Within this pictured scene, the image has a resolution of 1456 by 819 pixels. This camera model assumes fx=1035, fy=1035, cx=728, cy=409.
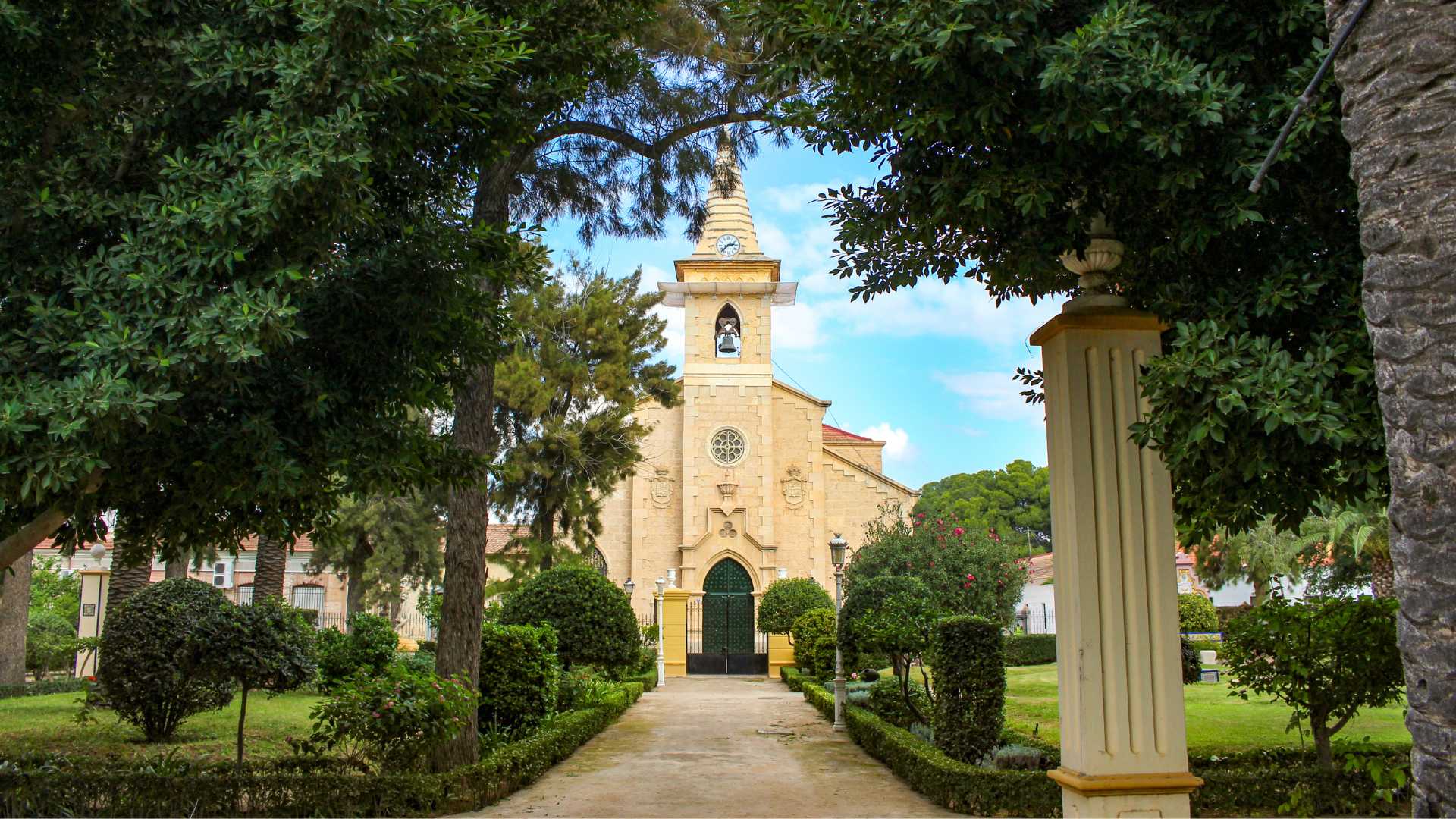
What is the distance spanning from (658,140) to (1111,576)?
753 cm

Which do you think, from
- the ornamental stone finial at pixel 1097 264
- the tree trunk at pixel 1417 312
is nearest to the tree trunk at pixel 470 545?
the ornamental stone finial at pixel 1097 264

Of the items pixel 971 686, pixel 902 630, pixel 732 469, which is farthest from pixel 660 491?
pixel 971 686

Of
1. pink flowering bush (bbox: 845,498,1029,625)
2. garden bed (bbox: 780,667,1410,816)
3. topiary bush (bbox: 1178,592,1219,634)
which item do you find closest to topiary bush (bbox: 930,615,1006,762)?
garden bed (bbox: 780,667,1410,816)

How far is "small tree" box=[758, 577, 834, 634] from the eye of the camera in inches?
1043

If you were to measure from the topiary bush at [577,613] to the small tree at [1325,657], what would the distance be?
10.4 meters

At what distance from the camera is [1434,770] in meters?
2.19

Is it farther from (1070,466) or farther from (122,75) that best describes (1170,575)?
(122,75)

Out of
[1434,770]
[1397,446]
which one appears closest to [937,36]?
[1397,446]

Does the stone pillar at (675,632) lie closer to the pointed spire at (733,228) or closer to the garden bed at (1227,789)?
the pointed spire at (733,228)

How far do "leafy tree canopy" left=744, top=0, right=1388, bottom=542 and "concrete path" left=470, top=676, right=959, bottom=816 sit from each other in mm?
4676

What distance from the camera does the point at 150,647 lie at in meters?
9.61

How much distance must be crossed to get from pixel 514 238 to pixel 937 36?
3729 mm

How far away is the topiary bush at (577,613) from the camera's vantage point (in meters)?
16.3

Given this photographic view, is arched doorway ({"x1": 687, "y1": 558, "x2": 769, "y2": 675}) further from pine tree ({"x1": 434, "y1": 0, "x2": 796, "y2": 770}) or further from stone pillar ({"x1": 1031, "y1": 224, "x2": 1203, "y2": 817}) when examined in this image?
stone pillar ({"x1": 1031, "y1": 224, "x2": 1203, "y2": 817})
